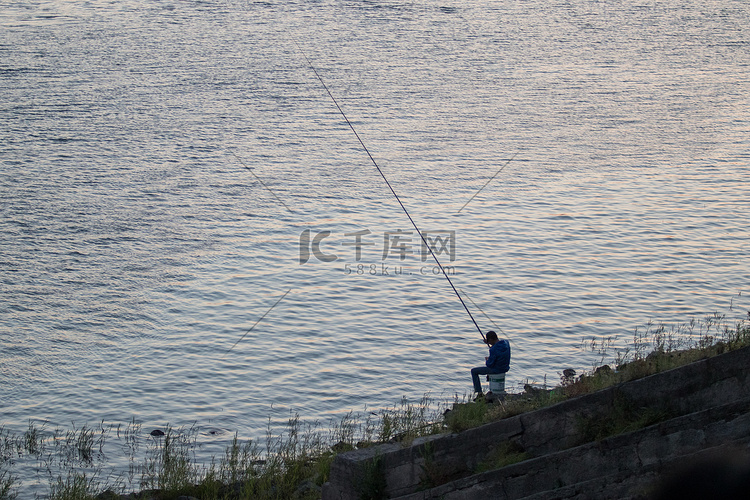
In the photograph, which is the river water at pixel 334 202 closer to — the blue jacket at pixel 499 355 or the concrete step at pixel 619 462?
the blue jacket at pixel 499 355

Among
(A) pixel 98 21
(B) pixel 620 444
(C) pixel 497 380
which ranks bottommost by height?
(C) pixel 497 380

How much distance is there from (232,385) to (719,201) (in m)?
14.0

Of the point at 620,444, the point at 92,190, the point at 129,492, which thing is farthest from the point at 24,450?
the point at 92,190

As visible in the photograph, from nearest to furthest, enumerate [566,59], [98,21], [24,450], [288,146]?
[24,450]
[288,146]
[566,59]
[98,21]

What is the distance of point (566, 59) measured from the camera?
3344 cm

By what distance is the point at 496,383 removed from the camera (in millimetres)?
11031

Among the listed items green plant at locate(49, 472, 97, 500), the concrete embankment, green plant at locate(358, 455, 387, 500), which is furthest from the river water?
the concrete embankment

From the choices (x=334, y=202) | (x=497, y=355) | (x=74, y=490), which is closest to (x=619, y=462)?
(x=497, y=355)

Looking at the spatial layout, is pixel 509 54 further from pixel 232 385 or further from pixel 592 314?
pixel 232 385

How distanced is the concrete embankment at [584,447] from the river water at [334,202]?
15.6 feet

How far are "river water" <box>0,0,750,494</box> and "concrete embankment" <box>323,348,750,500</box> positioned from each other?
4.76 meters

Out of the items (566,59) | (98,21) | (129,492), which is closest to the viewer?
(129,492)

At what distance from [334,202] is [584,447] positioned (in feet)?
48.3

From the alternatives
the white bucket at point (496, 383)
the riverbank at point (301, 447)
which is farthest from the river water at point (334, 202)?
the white bucket at point (496, 383)
